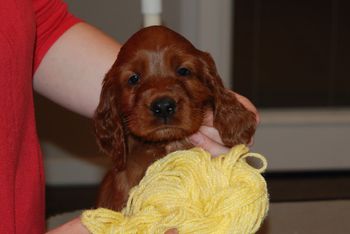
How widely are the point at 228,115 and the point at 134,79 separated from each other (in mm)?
245

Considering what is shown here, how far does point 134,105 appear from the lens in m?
1.71

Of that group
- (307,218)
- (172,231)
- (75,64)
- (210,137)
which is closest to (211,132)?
(210,137)

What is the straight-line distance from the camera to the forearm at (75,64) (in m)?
1.76

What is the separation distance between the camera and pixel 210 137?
5.59 feet

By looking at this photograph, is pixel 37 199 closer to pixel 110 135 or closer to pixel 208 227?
pixel 110 135

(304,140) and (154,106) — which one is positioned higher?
(154,106)

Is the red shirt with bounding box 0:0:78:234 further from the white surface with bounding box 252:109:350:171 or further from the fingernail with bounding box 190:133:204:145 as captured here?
the white surface with bounding box 252:109:350:171

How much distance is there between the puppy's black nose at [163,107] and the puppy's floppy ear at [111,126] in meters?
0.18

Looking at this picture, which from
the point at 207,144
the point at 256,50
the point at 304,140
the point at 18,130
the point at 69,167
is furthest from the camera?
the point at 256,50

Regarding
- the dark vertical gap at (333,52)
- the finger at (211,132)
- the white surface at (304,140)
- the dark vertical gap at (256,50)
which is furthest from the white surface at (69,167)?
the finger at (211,132)

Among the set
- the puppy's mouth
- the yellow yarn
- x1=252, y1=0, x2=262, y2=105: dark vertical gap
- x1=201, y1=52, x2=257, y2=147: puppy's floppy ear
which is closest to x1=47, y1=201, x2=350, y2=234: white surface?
x1=201, y1=52, x2=257, y2=147: puppy's floppy ear

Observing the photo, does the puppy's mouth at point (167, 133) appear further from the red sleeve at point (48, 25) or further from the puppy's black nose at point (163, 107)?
the red sleeve at point (48, 25)

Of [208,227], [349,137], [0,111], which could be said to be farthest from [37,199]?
[349,137]

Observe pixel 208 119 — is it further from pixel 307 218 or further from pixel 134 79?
pixel 307 218
